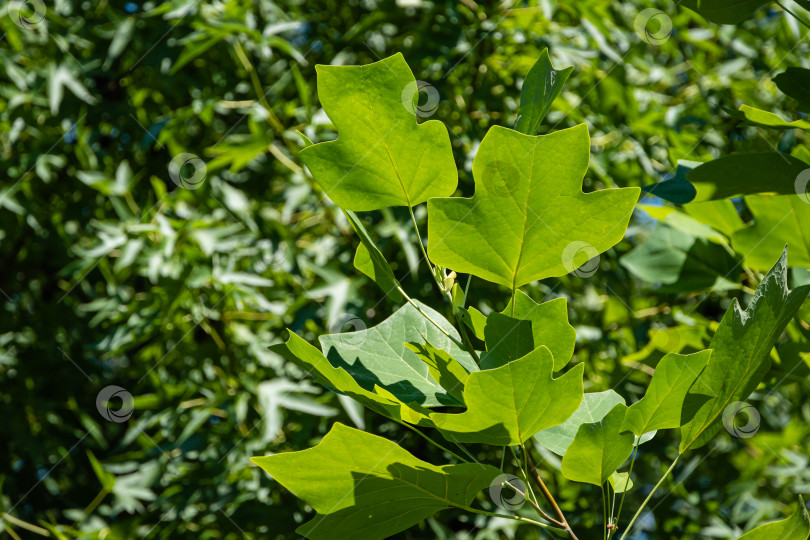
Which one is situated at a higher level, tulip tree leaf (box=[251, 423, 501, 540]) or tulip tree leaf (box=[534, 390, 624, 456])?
tulip tree leaf (box=[251, 423, 501, 540])

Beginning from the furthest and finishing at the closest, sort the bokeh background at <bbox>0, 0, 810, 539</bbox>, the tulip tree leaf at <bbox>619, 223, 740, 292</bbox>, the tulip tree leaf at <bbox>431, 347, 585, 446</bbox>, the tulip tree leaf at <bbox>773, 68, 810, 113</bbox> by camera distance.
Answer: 1. the bokeh background at <bbox>0, 0, 810, 539</bbox>
2. the tulip tree leaf at <bbox>619, 223, 740, 292</bbox>
3. the tulip tree leaf at <bbox>773, 68, 810, 113</bbox>
4. the tulip tree leaf at <bbox>431, 347, 585, 446</bbox>

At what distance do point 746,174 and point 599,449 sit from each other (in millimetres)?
201

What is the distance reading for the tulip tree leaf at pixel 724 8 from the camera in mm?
419

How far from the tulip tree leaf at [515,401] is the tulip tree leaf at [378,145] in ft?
0.32

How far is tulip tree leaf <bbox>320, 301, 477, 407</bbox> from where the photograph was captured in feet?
1.22

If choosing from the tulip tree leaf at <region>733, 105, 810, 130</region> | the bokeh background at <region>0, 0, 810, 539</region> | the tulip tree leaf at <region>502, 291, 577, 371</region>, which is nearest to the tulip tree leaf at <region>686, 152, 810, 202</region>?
the tulip tree leaf at <region>733, 105, 810, 130</region>

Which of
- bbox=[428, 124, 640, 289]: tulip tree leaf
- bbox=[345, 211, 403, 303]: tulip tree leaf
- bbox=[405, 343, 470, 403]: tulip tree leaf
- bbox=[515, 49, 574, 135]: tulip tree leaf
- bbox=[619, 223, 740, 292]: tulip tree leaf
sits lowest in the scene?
bbox=[619, 223, 740, 292]: tulip tree leaf

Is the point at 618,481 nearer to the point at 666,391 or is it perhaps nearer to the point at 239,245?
the point at 666,391

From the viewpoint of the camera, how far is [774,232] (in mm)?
517

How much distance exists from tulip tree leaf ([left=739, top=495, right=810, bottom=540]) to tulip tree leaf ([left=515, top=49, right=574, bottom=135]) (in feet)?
0.69

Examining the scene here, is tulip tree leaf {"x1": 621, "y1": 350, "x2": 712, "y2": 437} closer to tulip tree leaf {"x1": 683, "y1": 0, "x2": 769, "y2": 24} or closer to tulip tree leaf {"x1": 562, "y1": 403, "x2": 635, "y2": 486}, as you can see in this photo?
tulip tree leaf {"x1": 562, "y1": 403, "x2": 635, "y2": 486}

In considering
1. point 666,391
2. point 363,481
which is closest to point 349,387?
point 363,481

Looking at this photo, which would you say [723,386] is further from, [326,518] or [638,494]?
[638,494]

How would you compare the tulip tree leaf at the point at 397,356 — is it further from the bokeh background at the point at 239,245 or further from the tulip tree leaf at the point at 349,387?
the bokeh background at the point at 239,245
